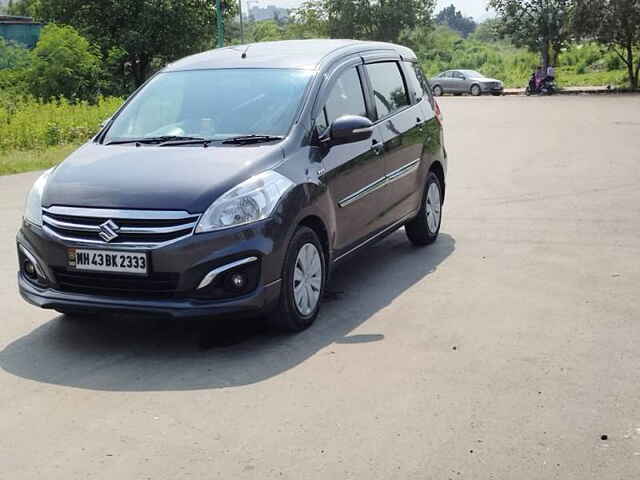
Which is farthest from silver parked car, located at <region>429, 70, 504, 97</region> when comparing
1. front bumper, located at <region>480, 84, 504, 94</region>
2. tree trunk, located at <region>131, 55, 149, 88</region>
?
tree trunk, located at <region>131, 55, 149, 88</region>

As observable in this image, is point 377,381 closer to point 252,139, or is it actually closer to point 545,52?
point 252,139

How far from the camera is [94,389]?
539 cm

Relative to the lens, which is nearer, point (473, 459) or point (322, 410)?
point (473, 459)

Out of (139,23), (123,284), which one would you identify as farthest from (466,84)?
(123,284)

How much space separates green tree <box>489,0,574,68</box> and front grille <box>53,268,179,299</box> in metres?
43.5

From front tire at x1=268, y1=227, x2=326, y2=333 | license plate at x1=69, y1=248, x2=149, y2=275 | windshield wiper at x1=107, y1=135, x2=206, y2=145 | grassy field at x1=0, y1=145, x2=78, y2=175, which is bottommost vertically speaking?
grassy field at x1=0, y1=145, x2=78, y2=175

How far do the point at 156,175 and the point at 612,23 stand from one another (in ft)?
127

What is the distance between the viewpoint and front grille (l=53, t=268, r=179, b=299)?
5793 millimetres

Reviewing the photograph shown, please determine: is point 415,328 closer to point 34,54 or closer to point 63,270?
point 63,270

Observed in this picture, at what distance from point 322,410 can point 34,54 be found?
27705 millimetres

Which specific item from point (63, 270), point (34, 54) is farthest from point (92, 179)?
A: point (34, 54)

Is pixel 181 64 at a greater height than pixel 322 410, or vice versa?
pixel 181 64

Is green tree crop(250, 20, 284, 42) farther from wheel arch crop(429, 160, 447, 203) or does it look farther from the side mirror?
the side mirror

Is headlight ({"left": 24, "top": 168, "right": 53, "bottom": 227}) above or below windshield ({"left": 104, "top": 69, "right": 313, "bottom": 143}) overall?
below
